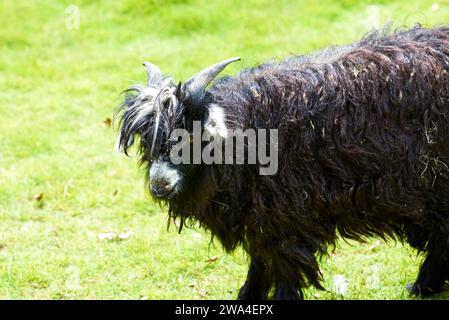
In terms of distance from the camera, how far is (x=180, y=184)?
4.62m

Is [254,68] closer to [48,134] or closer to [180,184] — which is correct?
[180,184]

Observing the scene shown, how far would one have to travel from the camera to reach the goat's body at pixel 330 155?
4758 mm

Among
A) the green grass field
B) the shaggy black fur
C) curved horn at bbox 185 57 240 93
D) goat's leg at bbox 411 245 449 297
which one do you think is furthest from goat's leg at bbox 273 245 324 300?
curved horn at bbox 185 57 240 93

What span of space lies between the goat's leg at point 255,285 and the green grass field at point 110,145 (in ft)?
1.08

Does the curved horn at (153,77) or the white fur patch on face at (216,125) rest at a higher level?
the curved horn at (153,77)

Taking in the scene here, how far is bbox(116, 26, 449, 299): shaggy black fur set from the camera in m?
4.75

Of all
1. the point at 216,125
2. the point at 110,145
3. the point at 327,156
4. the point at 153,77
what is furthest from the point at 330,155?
the point at 110,145

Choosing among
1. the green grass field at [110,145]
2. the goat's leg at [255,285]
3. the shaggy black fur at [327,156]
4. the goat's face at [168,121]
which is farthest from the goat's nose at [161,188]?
the goat's leg at [255,285]

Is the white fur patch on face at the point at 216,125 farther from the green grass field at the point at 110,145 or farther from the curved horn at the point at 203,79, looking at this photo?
the green grass field at the point at 110,145

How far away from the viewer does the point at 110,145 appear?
8.72 metres

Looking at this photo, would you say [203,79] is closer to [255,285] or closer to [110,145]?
[255,285]

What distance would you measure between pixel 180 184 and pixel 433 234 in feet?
5.84

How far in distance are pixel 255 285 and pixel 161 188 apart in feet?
4.40
